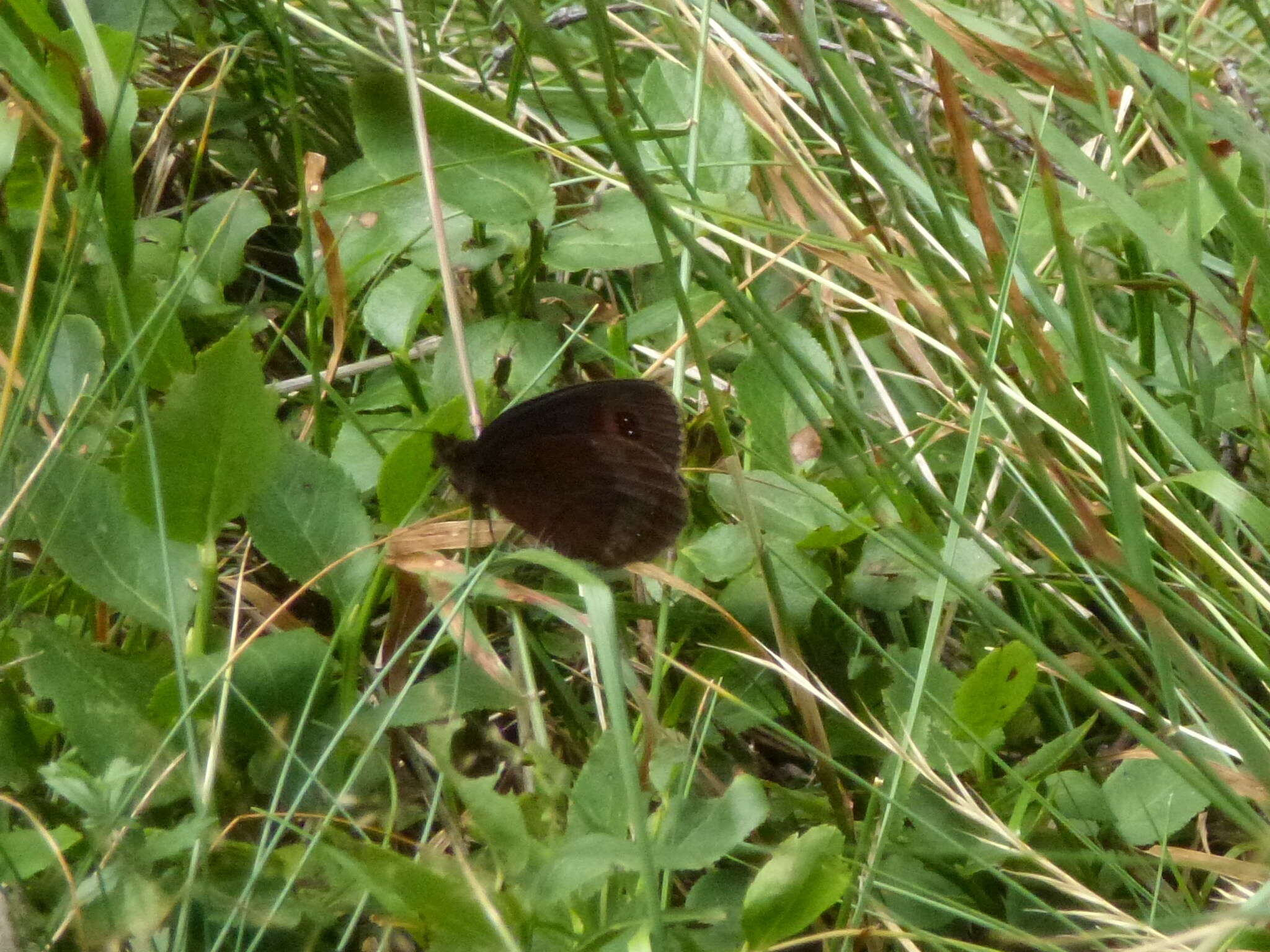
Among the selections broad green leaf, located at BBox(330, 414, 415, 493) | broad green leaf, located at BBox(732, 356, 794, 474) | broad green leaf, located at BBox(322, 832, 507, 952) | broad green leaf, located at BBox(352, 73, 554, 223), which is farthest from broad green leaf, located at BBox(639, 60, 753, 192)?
broad green leaf, located at BBox(322, 832, 507, 952)

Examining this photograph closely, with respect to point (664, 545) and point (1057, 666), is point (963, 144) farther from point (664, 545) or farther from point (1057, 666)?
point (664, 545)

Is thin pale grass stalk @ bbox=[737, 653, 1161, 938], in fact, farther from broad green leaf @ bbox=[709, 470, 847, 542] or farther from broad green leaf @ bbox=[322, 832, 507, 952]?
broad green leaf @ bbox=[322, 832, 507, 952]

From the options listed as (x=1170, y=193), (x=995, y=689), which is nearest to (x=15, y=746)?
(x=995, y=689)

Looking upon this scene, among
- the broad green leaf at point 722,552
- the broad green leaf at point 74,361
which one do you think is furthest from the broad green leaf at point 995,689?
the broad green leaf at point 74,361

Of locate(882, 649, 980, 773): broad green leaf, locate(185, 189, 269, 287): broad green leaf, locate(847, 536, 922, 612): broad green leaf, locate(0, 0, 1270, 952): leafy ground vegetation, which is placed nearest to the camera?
locate(0, 0, 1270, 952): leafy ground vegetation

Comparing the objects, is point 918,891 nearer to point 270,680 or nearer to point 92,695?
point 270,680
